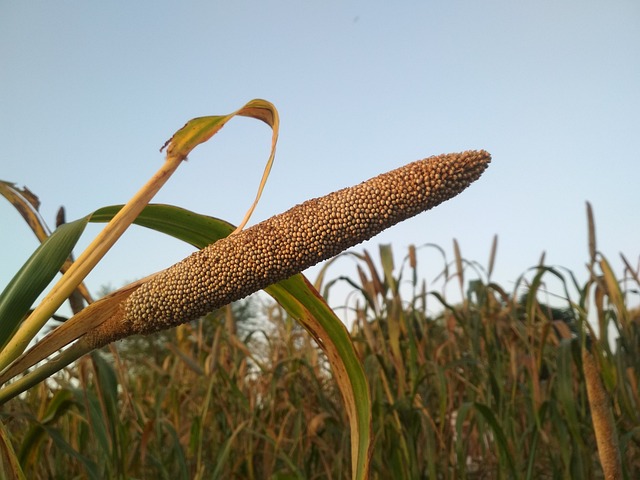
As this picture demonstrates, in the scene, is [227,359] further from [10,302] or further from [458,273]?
[10,302]

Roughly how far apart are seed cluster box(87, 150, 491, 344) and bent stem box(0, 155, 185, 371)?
86mm

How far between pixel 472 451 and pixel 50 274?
273 centimetres

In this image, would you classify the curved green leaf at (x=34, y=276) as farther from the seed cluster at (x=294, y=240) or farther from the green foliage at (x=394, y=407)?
the green foliage at (x=394, y=407)

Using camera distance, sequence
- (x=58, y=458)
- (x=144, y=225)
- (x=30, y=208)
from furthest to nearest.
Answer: (x=58, y=458)
(x=30, y=208)
(x=144, y=225)

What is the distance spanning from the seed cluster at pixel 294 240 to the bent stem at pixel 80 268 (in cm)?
9

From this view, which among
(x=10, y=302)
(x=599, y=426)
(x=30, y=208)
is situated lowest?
(x=599, y=426)

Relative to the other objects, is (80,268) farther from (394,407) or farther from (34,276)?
(394,407)

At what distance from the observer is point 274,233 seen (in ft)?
2.94

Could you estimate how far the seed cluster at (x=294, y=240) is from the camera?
2.77ft

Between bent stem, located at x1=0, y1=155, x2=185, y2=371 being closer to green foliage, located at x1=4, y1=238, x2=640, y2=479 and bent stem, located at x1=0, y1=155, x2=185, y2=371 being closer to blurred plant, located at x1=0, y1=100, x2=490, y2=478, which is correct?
blurred plant, located at x1=0, y1=100, x2=490, y2=478

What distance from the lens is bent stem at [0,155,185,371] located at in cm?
92

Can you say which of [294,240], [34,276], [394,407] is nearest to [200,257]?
[294,240]

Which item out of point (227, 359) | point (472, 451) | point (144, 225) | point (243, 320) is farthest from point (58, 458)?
point (243, 320)

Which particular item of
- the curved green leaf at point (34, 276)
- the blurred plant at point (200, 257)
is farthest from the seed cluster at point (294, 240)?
the curved green leaf at point (34, 276)
